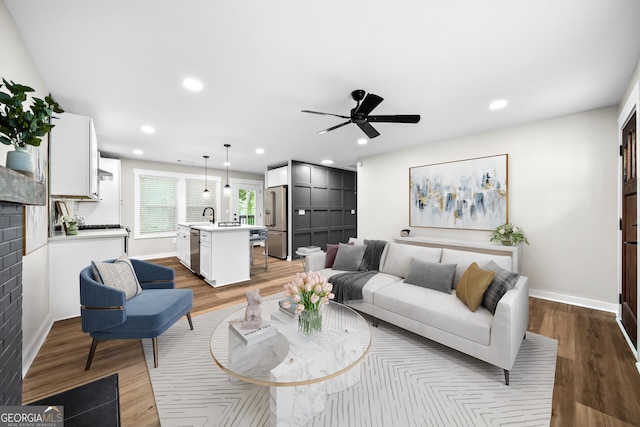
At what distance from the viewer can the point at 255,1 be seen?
159cm

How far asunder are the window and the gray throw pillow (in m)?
5.04

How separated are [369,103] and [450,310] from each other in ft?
6.63

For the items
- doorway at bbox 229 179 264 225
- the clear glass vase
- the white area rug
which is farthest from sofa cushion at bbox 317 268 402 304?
doorway at bbox 229 179 264 225

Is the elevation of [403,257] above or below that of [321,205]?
below

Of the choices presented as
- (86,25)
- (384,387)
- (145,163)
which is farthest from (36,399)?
(145,163)

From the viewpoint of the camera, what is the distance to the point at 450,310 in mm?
2148

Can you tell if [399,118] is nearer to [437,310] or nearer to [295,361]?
[437,310]

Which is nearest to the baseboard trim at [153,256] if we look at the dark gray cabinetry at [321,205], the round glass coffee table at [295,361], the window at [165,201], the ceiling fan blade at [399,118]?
the window at [165,201]

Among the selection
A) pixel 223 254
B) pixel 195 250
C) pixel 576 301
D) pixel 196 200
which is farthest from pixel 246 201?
pixel 576 301

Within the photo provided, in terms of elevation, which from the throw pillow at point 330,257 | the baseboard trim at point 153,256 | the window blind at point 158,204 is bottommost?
the baseboard trim at point 153,256

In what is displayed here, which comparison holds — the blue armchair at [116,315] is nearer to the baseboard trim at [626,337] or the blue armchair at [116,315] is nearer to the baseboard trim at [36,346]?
the baseboard trim at [36,346]

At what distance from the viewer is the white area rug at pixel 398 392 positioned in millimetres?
1555

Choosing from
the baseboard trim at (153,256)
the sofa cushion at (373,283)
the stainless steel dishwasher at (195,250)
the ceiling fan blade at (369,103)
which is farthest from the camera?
the baseboard trim at (153,256)

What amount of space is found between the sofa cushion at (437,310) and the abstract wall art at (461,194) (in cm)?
225
